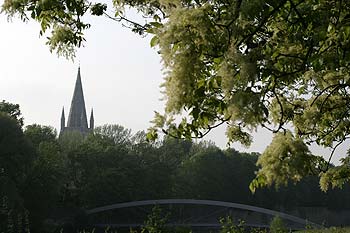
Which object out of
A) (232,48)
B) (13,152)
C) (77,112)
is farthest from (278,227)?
(77,112)

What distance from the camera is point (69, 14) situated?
191 inches

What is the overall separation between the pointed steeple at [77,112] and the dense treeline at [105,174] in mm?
39881

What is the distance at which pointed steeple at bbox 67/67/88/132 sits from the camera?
114 m

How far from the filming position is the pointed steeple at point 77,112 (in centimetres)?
11394

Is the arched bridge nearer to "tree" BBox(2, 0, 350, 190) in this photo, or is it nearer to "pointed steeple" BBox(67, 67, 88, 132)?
"tree" BBox(2, 0, 350, 190)

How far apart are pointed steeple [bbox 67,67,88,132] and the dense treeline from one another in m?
39.9

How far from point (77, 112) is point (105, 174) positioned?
62965mm

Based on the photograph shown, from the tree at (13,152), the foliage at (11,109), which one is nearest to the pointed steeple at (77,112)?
the foliage at (11,109)

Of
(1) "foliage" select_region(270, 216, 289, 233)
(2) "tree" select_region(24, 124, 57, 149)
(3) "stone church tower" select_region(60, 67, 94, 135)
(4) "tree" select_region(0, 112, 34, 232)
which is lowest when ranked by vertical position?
(1) "foliage" select_region(270, 216, 289, 233)

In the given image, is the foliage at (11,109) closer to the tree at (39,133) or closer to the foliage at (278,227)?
the tree at (39,133)

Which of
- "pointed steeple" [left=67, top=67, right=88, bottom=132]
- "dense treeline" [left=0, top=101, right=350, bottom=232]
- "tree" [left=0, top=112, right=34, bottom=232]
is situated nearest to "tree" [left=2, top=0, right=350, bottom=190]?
"dense treeline" [left=0, top=101, right=350, bottom=232]

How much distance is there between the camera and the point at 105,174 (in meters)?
52.8

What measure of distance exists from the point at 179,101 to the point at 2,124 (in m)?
36.4

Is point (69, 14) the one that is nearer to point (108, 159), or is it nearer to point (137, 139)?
point (108, 159)
